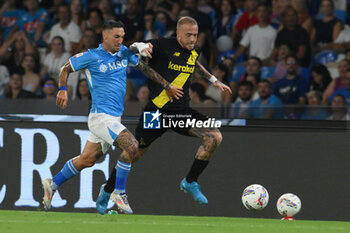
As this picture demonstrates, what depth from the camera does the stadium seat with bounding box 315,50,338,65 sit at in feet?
43.1

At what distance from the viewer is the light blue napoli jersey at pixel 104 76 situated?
8883 millimetres

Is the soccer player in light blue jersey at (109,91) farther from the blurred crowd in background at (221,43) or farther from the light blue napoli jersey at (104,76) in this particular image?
the blurred crowd in background at (221,43)

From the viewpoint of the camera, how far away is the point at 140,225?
796 cm

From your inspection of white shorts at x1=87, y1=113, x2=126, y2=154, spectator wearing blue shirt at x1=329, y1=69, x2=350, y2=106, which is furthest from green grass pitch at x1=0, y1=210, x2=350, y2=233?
spectator wearing blue shirt at x1=329, y1=69, x2=350, y2=106

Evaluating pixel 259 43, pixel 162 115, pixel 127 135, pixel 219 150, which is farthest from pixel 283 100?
pixel 127 135

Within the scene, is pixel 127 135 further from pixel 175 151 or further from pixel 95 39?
pixel 95 39

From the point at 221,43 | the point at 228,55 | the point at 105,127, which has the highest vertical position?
the point at 221,43

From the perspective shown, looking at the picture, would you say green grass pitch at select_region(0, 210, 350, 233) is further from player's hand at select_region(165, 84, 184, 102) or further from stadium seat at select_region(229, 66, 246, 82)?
stadium seat at select_region(229, 66, 246, 82)

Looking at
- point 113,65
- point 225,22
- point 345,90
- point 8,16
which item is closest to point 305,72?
point 345,90

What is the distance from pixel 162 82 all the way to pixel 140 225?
1.89m

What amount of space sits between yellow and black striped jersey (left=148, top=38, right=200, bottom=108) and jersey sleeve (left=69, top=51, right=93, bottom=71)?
858mm

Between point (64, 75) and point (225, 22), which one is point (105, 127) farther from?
point (225, 22)

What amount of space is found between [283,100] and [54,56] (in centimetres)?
423

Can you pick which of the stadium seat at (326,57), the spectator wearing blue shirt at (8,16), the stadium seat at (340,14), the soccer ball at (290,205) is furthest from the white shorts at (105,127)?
the spectator wearing blue shirt at (8,16)
